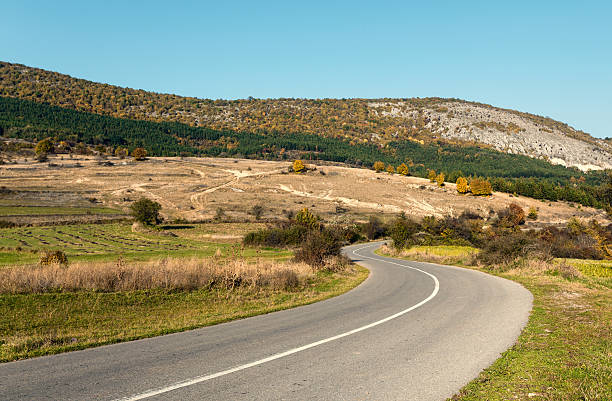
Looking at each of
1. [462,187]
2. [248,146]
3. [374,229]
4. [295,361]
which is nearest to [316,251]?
[295,361]

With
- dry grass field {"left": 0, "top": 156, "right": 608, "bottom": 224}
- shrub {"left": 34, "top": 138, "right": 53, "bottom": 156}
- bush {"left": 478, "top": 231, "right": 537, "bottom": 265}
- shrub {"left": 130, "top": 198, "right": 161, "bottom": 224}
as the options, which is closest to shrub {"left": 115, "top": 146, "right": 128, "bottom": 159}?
dry grass field {"left": 0, "top": 156, "right": 608, "bottom": 224}

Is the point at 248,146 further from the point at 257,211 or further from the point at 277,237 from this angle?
the point at 277,237

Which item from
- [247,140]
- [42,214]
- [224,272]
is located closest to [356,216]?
[42,214]

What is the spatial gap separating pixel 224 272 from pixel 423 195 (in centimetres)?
8646

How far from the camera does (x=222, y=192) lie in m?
88.2

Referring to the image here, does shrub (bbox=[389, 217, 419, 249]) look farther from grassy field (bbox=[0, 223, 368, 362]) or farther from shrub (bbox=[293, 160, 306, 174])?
shrub (bbox=[293, 160, 306, 174])

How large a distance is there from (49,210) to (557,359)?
7772 cm

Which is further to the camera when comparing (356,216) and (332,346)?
(356,216)

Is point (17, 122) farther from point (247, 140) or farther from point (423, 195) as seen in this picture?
point (423, 195)

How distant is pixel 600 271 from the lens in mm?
20906

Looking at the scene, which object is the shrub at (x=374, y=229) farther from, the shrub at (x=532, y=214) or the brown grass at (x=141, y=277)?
the brown grass at (x=141, y=277)

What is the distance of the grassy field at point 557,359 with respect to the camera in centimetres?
532

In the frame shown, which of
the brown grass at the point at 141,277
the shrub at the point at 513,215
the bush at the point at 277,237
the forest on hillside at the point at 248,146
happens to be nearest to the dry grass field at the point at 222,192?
the shrub at the point at 513,215

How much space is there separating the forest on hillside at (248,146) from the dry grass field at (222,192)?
35520 millimetres
